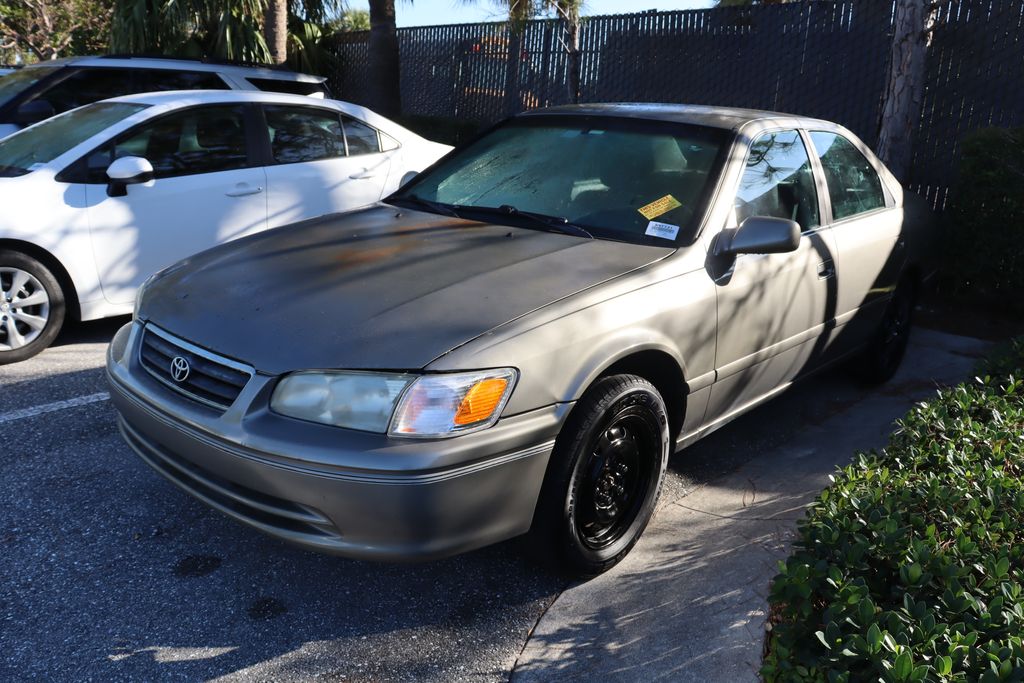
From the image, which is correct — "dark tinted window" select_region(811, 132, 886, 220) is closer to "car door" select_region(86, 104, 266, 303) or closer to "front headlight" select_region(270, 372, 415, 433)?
"front headlight" select_region(270, 372, 415, 433)

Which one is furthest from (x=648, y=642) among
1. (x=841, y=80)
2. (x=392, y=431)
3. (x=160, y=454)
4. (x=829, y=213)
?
(x=841, y=80)

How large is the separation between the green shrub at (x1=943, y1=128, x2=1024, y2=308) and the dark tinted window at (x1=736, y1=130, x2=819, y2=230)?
9.54 ft

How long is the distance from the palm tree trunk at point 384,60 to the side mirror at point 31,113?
19.7 feet

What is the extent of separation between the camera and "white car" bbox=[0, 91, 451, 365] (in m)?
5.06

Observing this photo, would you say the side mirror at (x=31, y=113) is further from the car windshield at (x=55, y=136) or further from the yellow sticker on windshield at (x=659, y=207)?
the yellow sticker on windshield at (x=659, y=207)

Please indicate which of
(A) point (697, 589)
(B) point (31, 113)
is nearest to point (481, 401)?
(A) point (697, 589)

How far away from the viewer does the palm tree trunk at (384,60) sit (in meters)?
12.8

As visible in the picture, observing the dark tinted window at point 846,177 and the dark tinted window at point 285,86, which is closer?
the dark tinted window at point 846,177

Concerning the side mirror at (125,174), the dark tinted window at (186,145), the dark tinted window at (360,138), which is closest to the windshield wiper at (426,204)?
the side mirror at (125,174)

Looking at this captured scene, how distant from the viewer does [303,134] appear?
248 inches

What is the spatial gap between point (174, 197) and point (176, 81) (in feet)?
11.2

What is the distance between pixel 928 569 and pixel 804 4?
8.07 m

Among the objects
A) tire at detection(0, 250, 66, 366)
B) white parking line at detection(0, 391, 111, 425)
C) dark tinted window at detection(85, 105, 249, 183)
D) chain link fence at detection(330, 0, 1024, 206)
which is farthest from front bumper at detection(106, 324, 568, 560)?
chain link fence at detection(330, 0, 1024, 206)

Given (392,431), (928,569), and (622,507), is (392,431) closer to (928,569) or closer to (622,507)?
(622,507)
